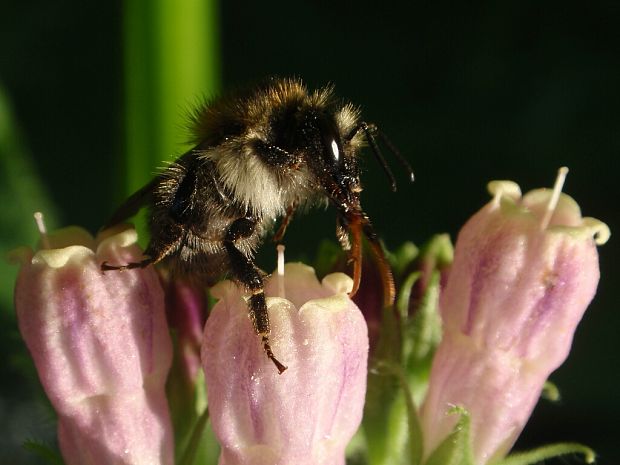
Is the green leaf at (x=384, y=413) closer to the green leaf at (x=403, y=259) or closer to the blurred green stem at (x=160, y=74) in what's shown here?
the green leaf at (x=403, y=259)

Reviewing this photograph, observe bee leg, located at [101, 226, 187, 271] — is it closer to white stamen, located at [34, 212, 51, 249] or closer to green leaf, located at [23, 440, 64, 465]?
white stamen, located at [34, 212, 51, 249]

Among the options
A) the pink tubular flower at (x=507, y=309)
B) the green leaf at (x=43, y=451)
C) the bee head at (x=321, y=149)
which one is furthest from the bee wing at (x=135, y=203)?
the pink tubular flower at (x=507, y=309)

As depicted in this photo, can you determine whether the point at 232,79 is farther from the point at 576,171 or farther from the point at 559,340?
the point at 559,340

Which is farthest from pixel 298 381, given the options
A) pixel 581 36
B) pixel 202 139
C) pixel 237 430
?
pixel 581 36

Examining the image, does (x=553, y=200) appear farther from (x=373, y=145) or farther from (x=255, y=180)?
(x=255, y=180)

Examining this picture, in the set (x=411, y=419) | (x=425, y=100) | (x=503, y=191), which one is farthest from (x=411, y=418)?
(x=425, y=100)

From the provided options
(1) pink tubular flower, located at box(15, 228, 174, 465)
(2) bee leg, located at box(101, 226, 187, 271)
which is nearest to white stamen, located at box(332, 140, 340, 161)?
(2) bee leg, located at box(101, 226, 187, 271)
